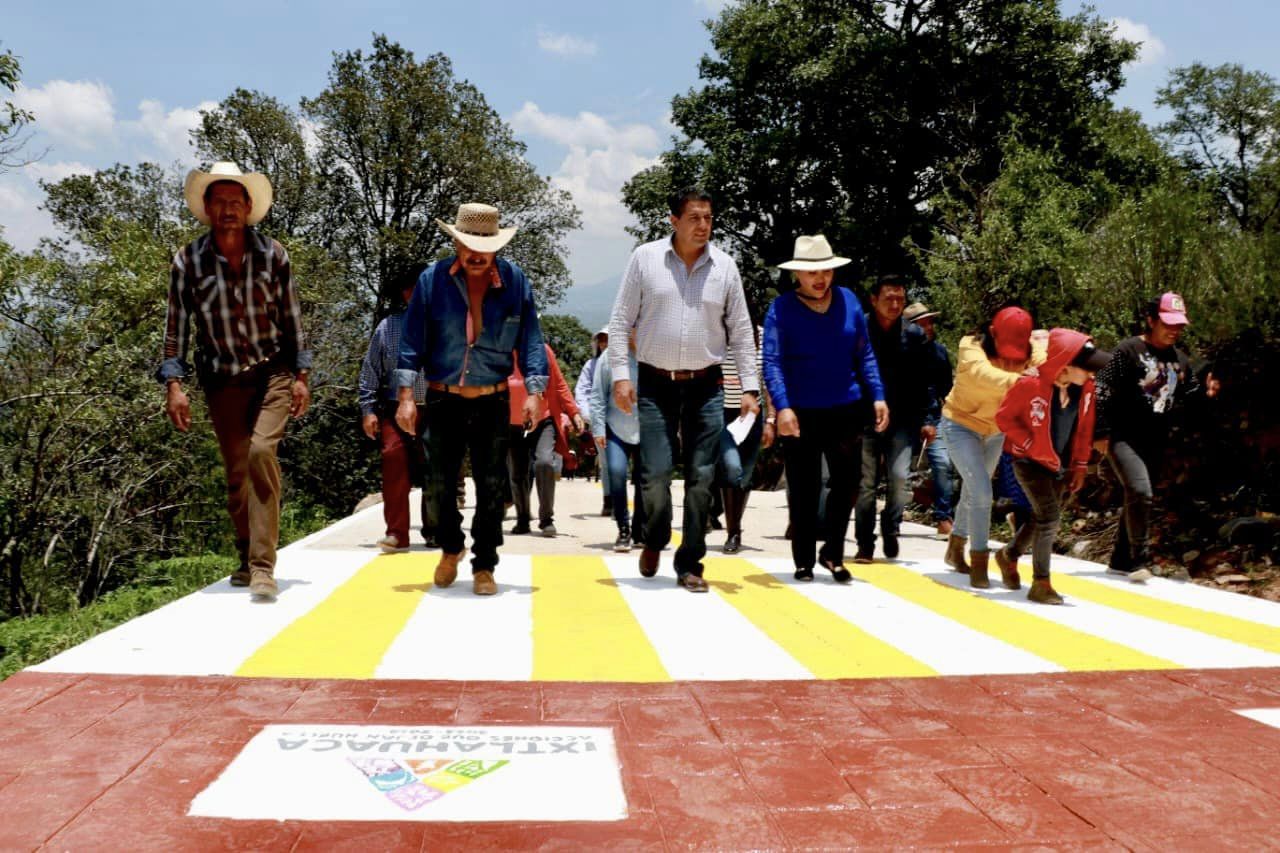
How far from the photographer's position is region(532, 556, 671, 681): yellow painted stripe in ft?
14.5

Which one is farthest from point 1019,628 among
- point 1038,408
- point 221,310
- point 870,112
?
point 870,112

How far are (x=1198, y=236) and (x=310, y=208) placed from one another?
34523mm

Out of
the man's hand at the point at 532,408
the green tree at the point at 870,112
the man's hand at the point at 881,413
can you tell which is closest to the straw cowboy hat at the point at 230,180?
the man's hand at the point at 532,408

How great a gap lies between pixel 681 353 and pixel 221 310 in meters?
2.62

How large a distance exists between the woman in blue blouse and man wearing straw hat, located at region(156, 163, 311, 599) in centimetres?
296

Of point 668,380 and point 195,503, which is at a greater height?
point 668,380

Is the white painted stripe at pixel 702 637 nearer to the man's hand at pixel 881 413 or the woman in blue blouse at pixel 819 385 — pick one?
the woman in blue blouse at pixel 819 385

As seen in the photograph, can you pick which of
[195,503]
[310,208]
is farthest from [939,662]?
[310,208]

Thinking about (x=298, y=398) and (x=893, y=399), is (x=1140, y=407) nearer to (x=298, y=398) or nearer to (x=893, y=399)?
(x=893, y=399)

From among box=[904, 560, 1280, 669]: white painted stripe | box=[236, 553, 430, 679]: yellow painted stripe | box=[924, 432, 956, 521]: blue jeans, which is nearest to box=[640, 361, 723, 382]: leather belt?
box=[236, 553, 430, 679]: yellow painted stripe

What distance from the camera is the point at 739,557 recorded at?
26.8 ft

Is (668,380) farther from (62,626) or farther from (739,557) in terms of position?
(62,626)

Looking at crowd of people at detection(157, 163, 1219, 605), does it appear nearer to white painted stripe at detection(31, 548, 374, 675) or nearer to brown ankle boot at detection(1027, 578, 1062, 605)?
brown ankle boot at detection(1027, 578, 1062, 605)

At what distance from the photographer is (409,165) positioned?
39.3 meters
